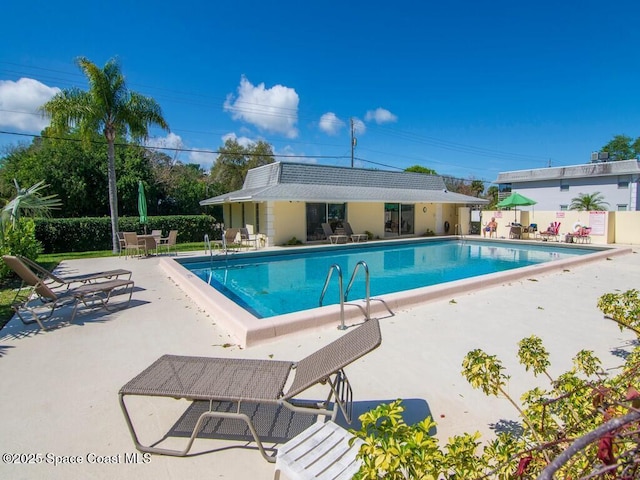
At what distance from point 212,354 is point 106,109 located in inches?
615

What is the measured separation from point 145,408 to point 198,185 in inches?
960

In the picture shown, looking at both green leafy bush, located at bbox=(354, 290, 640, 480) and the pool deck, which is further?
the pool deck

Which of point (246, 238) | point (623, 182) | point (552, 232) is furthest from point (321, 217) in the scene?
point (623, 182)

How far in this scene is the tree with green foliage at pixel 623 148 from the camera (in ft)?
176

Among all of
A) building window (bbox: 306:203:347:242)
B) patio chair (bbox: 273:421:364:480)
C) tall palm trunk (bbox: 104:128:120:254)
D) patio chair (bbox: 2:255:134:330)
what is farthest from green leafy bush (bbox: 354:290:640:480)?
tall palm trunk (bbox: 104:128:120:254)

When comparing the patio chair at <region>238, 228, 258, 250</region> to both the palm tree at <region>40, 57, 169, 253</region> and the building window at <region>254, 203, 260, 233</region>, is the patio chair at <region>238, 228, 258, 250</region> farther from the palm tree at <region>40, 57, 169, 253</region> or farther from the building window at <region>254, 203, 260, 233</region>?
the palm tree at <region>40, 57, 169, 253</region>

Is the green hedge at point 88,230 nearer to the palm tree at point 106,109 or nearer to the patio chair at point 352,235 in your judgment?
the palm tree at point 106,109

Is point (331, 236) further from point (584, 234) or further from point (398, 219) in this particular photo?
point (584, 234)

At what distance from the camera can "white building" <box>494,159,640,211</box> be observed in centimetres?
2795

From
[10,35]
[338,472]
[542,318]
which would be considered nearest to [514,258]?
[542,318]

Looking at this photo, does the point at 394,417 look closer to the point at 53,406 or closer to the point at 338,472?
the point at 338,472

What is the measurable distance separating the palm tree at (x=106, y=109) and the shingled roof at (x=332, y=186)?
5.30 m

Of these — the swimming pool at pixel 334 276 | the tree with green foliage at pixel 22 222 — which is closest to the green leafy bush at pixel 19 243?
the tree with green foliage at pixel 22 222

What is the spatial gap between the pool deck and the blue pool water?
92.3 inches
